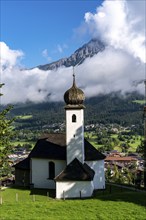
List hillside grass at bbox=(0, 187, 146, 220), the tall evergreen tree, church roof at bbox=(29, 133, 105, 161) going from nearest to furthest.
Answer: hillside grass at bbox=(0, 187, 146, 220) < the tall evergreen tree < church roof at bbox=(29, 133, 105, 161)

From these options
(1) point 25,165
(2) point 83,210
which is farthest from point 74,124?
(2) point 83,210

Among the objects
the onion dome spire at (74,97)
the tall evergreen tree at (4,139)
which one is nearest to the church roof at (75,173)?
the onion dome spire at (74,97)

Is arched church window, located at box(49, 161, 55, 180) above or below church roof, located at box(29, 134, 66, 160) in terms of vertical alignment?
below

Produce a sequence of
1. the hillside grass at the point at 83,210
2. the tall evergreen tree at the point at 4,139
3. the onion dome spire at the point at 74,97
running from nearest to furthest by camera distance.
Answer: the hillside grass at the point at 83,210 → the tall evergreen tree at the point at 4,139 → the onion dome spire at the point at 74,97

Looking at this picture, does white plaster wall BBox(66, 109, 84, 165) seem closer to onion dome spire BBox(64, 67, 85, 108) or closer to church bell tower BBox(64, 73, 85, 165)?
church bell tower BBox(64, 73, 85, 165)

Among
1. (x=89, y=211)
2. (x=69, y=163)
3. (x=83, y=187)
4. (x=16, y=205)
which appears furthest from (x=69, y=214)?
(x=69, y=163)

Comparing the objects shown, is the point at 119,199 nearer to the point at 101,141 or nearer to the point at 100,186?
the point at 100,186

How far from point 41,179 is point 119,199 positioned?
1421 centimetres

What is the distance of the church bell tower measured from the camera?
136 feet

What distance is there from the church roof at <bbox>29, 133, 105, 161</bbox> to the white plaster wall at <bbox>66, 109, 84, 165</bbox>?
138 cm

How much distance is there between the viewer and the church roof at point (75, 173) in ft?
125

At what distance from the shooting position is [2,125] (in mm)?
27281

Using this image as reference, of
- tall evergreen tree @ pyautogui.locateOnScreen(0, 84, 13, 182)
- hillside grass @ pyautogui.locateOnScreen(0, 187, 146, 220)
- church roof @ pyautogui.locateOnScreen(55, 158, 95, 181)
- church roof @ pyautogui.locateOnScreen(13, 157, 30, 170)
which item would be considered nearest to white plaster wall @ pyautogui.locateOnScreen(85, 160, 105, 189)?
church roof @ pyautogui.locateOnScreen(55, 158, 95, 181)

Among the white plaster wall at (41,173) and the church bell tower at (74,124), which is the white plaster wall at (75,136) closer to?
the church bell tower at (74,124)
